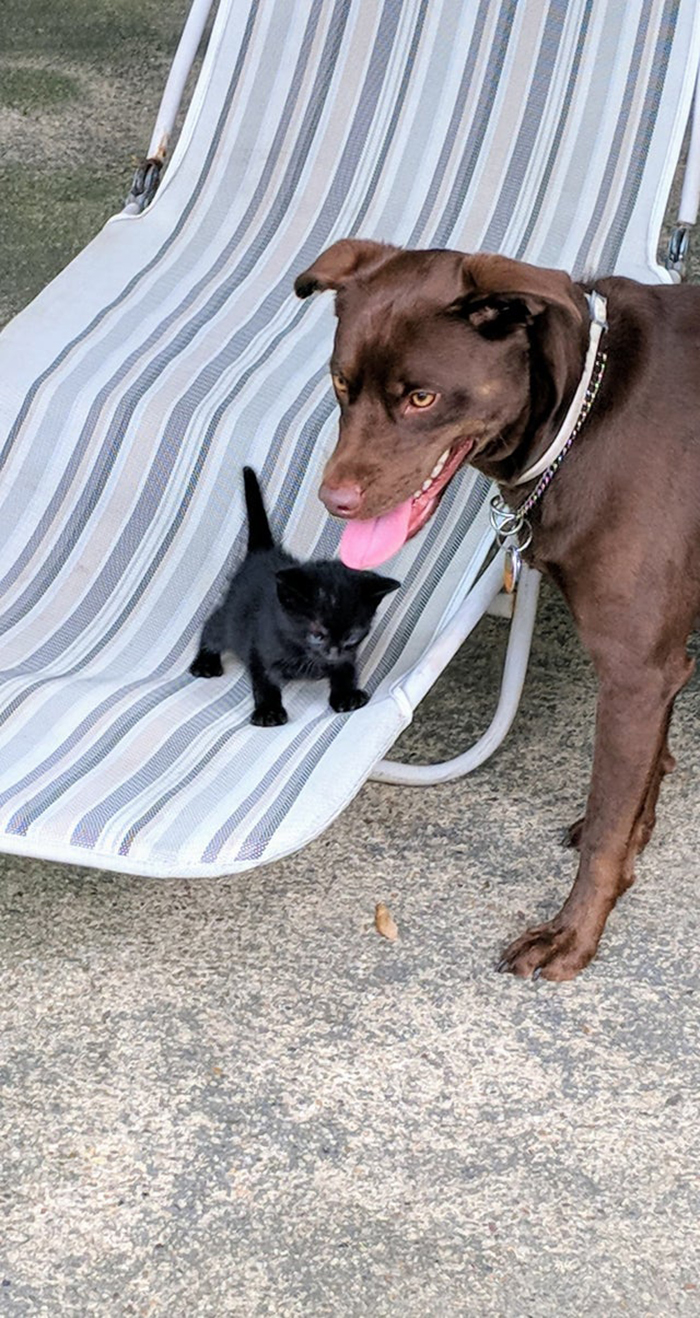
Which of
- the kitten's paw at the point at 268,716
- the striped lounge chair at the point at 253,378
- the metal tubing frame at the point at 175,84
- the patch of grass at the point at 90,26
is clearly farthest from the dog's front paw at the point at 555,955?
the patch of grass at the point at 90,26

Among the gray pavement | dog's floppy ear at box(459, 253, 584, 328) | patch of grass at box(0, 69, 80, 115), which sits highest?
dog's floppy ear at box(459, 253, 584, 328)

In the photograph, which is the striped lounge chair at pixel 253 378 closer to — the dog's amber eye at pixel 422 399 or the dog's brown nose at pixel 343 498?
the dog's brown nose at pixel 343 498

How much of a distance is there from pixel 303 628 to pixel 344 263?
696 mm

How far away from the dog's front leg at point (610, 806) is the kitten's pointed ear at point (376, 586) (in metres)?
0.48

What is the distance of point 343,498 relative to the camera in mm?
2375

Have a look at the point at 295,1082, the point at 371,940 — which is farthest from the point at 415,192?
the point at 295,1082

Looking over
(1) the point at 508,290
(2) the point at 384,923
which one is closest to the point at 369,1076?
(2) the point at 384,923

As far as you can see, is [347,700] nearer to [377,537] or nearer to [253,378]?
[377,537]

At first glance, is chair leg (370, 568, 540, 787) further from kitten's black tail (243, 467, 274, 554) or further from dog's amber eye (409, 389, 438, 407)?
dog's amber eye (409, 389, 438, 407)

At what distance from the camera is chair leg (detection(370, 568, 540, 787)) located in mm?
3180

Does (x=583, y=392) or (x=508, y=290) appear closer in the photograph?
(x=508, y=290)

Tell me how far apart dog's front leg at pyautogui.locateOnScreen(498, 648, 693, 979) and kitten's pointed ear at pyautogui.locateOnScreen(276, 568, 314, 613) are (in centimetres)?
57

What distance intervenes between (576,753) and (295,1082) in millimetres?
1012

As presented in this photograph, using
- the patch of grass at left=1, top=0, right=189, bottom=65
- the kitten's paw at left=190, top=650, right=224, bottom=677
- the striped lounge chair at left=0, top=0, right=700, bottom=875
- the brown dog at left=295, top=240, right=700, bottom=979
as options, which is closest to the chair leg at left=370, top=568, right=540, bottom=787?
the striped lounge chair at left=0, top=0, right=700, bottom=875
